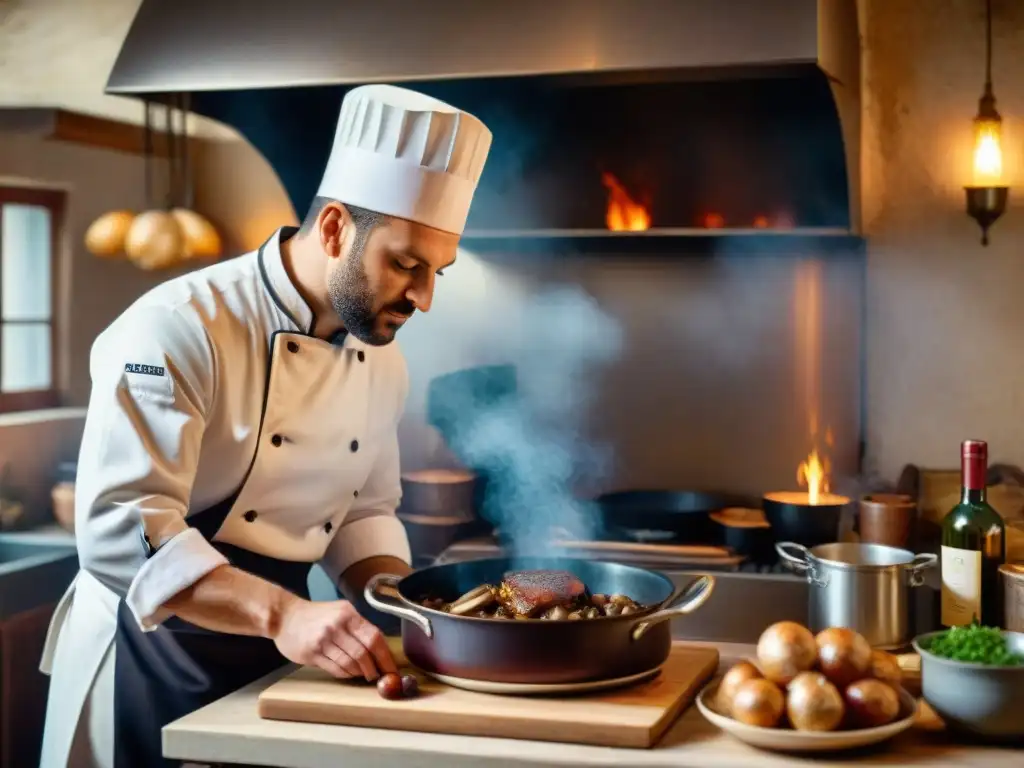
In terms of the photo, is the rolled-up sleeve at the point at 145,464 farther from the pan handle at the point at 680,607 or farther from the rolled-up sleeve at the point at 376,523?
the pan handle at the point at 680,607

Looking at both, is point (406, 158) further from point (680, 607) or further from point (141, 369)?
point (680, 607)

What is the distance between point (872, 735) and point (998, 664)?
208 mm

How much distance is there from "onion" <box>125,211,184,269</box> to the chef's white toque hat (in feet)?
4.88

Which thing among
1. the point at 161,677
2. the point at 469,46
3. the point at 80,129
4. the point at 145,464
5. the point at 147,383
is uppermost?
the point at 80,129

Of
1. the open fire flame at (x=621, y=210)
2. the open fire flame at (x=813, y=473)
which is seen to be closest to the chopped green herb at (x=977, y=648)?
the open fire flame at (x=813, y=473)

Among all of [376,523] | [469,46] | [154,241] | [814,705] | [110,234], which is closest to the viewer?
[814,705]

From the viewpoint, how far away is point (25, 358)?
160 inches

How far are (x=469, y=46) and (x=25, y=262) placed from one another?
7.10 ft

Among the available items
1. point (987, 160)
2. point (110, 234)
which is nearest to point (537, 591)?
point (987, 160)

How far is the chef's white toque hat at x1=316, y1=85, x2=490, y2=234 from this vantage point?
2.06 meters

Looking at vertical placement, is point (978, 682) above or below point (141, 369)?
below

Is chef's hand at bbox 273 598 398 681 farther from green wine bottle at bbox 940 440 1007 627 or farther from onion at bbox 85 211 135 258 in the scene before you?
onion at bbox 85 211 135 258

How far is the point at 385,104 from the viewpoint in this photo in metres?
2.12

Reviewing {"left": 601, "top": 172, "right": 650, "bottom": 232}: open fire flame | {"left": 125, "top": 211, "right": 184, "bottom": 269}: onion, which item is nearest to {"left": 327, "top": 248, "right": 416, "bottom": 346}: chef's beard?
{"left": 601, "top": 172, "right": 650, "bottom": 232}: open fire flame
